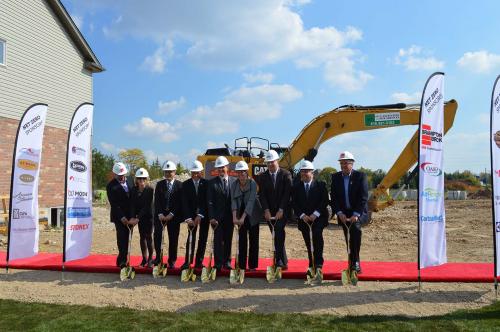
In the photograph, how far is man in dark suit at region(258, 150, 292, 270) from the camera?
24.1ft

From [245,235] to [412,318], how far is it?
2999mm

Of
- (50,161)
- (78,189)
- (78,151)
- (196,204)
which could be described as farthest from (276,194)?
(50,161)

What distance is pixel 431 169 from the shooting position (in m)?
6.57

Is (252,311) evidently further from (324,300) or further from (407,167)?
(407,167)

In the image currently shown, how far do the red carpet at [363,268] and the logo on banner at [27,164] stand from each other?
5.91ft

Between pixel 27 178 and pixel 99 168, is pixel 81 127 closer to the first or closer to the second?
pixel 27 178

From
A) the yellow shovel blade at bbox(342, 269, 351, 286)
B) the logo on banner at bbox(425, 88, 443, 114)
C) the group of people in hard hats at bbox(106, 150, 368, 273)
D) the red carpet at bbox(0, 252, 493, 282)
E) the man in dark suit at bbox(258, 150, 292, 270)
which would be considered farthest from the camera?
the man in dark suit at bbox(258, 150, 292, 270)

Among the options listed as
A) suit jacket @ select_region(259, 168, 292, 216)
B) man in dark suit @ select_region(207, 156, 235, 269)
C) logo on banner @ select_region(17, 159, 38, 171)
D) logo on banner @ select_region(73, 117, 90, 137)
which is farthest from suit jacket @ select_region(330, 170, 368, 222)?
logo on banner @ select_region(17, 159, 38, 171)

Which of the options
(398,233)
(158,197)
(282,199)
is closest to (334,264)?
(282,199)

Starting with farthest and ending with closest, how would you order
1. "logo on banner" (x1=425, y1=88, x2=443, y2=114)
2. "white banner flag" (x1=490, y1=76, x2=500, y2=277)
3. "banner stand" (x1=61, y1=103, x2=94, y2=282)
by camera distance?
1. "banner stand" (x1=61, y1=103, x2=94, y2=282)
2. "logo on banner" (x1=425, y1=88, x2=443, y2=114)
3. "white banner flag" (x1=490, y1=76, x2=500, y2=277)

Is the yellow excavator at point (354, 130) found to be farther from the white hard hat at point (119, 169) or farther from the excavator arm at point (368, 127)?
the white hard hat at point (119, 169)

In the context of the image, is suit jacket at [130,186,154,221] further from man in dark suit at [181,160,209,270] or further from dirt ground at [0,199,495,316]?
dirt ground at [0,199,495,316]

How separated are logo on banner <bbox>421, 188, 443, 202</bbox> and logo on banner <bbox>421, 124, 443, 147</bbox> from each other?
0.67 metres

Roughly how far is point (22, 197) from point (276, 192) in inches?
176
